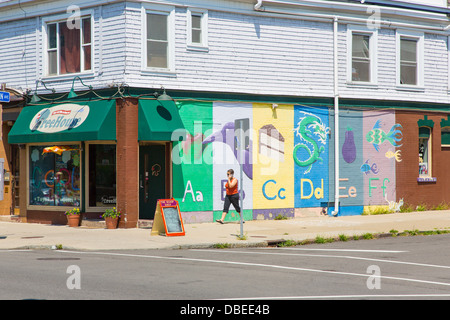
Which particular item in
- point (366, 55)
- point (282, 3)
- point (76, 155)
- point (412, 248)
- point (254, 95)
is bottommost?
point (412, 248)

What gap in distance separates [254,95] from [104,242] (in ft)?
26.6

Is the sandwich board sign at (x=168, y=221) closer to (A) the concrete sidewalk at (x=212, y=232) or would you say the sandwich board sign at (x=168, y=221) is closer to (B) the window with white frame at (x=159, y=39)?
(A) the concrete sidewalk at (x=212, y=232)

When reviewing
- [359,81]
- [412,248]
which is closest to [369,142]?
[359,81]

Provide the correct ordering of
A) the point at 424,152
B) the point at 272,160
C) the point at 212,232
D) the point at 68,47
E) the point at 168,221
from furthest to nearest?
1. the point at 424,152
2. the point at 272,160
3. the point at 68,47
4. the point at 212,232
5. the point at 168,221

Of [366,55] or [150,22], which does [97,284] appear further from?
[366,55]

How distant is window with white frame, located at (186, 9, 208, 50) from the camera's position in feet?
69.2

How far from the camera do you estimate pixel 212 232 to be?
18719mm

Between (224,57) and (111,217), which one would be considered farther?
(224,57)

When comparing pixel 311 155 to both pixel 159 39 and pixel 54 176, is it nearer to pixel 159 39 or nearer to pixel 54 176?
pixel 159 39

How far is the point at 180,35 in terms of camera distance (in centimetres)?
2086

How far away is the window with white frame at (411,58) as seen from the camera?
82.2 ft

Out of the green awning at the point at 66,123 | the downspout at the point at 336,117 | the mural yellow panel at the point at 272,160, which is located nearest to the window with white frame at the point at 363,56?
the downspout at the point at 336,117

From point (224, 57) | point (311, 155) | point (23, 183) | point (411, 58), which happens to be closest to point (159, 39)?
point (224, 57)

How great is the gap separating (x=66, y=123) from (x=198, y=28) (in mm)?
5159
